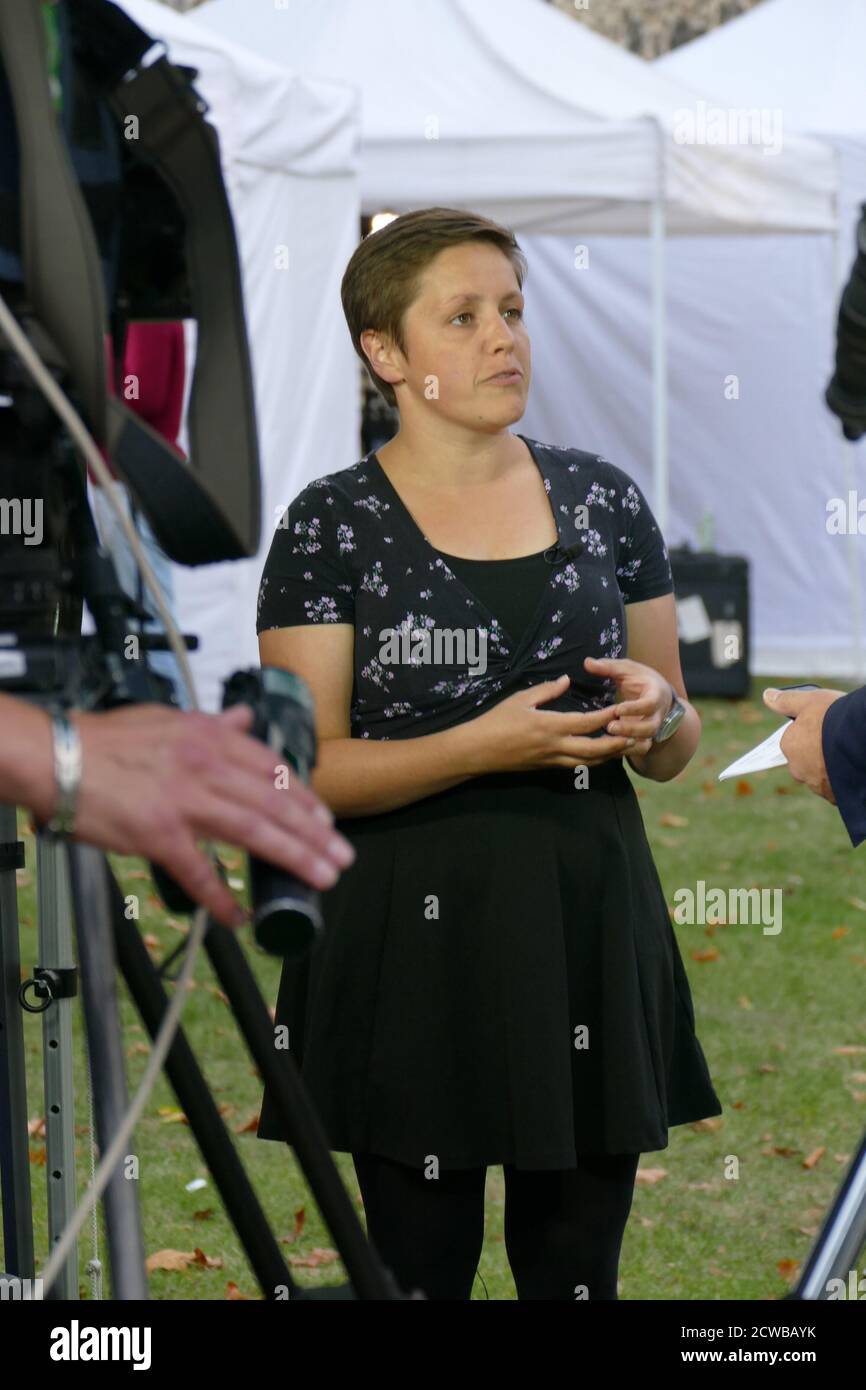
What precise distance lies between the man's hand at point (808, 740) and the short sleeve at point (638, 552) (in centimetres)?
39

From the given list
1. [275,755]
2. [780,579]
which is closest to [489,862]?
[275,755]

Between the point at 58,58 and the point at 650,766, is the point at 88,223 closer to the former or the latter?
the point at 58,58

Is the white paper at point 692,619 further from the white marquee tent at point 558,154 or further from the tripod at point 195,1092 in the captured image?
the tripod at point 195,1092

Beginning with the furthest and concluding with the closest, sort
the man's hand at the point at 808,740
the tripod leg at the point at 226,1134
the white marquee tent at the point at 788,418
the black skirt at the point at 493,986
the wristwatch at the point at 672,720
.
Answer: the white marquee tent at the point at 788,418
the wristwatch at the point at 672,720
the black skirt at the point at 493,986
the man's hand at the point at 808,740
the tripod leg at the point at 226,1134

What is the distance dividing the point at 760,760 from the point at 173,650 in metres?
0.85

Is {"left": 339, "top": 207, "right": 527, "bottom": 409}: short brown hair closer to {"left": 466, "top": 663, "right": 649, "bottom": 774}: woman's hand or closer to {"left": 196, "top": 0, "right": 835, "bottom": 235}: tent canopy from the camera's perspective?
{"left": 466, "top": 663, "right": 649, "bottom": 774}: woman's hand

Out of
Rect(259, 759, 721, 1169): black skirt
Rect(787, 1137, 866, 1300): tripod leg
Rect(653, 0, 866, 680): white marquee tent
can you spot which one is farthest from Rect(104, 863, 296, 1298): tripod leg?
Rect(653, 0, 866, 680): white marquee tent

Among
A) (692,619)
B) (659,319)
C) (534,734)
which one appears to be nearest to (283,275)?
(659,319)

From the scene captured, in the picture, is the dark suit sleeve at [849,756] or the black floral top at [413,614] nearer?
the dark suit sleeve at [849,756]

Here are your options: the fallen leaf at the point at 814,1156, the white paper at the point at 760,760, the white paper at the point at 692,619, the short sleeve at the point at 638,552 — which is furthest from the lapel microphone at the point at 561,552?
the white paper at the point at 692,619

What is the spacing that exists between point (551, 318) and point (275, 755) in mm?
12370

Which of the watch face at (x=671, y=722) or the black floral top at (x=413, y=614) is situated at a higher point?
the black floral top at (x=413, y=614)

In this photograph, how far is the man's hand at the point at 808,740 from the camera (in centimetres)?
219

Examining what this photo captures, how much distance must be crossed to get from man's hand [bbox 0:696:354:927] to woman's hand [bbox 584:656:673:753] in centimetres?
101
